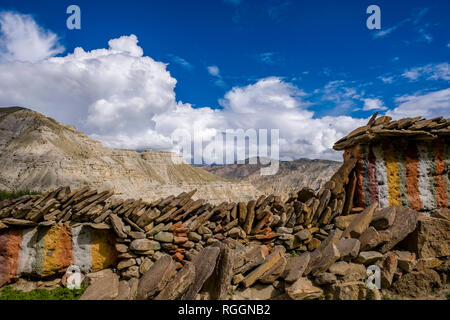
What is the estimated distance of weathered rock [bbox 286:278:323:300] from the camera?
3.77 metres

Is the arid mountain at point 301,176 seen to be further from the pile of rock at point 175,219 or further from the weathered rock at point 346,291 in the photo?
Result: the weathered rock at point 346,291

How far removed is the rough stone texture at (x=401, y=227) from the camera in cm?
473

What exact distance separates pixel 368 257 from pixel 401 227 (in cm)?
102

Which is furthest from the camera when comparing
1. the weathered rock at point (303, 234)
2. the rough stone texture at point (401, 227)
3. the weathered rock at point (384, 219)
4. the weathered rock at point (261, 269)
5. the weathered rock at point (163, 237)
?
the weathered rock at point (303, 234)

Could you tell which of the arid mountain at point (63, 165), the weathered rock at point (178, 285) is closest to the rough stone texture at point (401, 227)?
the weathered rock at point (178, 285)

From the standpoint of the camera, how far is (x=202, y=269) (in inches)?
159

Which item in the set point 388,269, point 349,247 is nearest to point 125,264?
point 349,247

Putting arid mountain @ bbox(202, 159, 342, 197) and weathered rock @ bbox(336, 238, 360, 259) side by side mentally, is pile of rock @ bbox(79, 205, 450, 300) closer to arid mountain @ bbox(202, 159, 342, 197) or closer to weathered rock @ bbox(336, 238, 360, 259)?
weathered rock @ bbox(336, 238, 360, 259)

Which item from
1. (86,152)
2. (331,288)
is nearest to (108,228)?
(331,288)

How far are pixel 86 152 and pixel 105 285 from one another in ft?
249

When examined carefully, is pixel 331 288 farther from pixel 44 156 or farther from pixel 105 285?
pixel 44 156

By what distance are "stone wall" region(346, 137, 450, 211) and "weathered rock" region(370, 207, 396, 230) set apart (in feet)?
2.25

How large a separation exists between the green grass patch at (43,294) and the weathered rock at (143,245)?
3.45 ft

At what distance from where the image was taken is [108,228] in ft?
17.3
